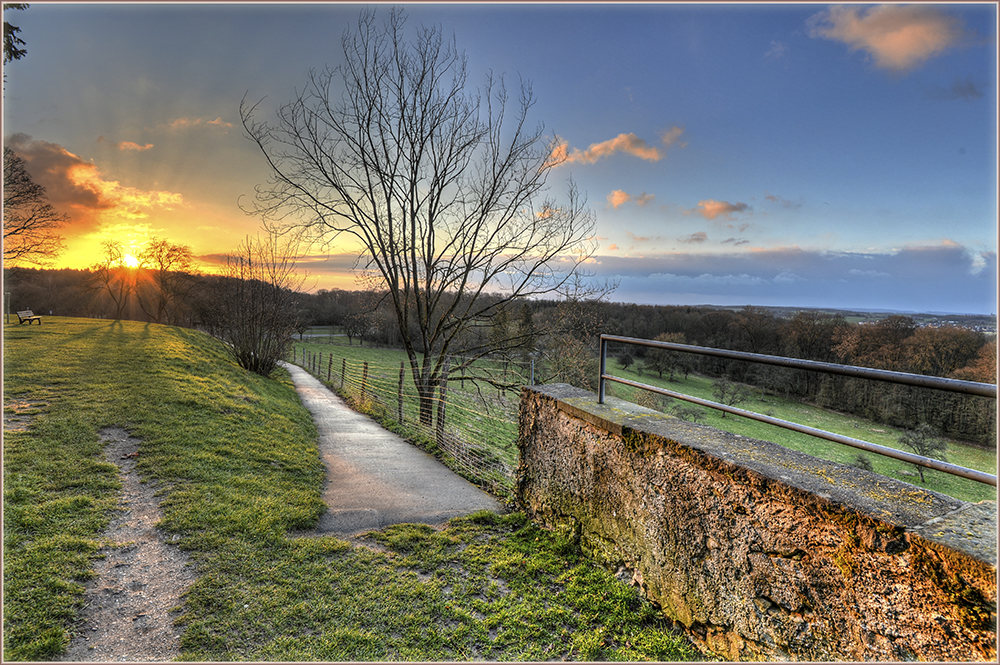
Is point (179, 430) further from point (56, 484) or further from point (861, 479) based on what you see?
point (861, 479)

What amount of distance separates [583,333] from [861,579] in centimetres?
783

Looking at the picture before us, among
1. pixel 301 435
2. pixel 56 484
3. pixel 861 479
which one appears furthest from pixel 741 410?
pixel 301 435

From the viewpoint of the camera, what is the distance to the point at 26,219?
17.4ft

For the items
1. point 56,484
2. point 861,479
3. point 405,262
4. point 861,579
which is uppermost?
point 405,262

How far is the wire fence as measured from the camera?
5.85 meters

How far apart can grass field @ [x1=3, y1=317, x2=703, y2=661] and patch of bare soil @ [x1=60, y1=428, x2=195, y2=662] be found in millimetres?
80

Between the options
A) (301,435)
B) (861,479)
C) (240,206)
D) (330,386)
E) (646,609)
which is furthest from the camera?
(330,386)

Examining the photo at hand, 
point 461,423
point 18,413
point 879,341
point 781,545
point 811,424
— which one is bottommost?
point 811,424

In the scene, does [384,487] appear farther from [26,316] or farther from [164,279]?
[164,279]

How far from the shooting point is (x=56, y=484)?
3912 millimetres

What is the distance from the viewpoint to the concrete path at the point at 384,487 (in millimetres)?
4160

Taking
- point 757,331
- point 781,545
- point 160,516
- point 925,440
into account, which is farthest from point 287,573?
point 925,440

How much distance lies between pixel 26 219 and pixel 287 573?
607cm

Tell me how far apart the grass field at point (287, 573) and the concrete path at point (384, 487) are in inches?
10.7
